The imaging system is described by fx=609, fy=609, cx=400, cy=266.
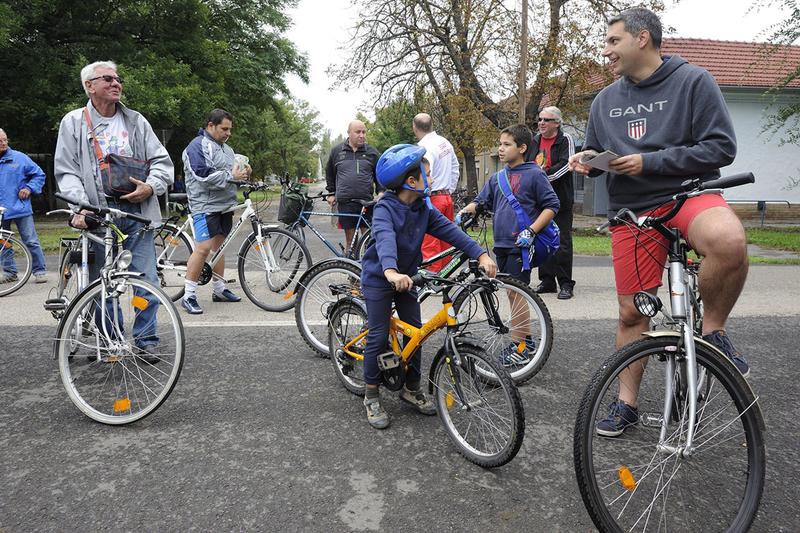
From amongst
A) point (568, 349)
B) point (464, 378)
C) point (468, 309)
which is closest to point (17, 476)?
point (464, 378)

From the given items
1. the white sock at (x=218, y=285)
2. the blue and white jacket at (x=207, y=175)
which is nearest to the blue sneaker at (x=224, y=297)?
the white sock at (x=218, y=285)

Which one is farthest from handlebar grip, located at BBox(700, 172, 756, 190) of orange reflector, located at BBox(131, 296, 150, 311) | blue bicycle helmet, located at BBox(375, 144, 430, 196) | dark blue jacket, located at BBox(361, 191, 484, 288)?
orange reflector, located at BBox(131, 296, 150, 311)

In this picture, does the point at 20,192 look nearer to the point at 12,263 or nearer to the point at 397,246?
the point at 12,263

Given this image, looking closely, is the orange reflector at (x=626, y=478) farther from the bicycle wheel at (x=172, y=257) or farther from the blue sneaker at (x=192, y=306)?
the bicycle wheel at (x=172, y=257)

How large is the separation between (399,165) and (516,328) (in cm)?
153

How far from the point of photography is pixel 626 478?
246 centimetres

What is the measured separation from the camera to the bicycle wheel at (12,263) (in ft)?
23.7

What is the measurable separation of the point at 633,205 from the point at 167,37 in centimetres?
2397

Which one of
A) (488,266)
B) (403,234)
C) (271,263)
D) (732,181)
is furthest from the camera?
(271,263)

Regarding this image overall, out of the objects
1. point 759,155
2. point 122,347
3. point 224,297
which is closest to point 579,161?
point 122,347

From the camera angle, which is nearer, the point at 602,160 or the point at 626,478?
the point at 626,478

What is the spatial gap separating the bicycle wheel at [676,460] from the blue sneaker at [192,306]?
4.48 m

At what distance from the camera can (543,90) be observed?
18.1 m

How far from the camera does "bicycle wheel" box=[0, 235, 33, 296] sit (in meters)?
7.24
